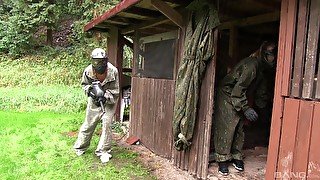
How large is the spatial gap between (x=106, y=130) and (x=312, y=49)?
3346 millimetres

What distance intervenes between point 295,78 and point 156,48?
3.14m

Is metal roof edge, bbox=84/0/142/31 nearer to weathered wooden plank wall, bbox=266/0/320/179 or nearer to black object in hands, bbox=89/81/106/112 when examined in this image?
black object in hands, bbox=89/81/106/112

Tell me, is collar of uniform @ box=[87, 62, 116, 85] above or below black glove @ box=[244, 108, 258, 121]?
above

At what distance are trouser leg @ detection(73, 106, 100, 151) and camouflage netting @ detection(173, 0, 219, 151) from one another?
1478mm

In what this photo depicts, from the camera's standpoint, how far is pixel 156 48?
18.1 feet

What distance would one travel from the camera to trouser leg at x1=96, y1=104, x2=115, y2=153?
16.3ft

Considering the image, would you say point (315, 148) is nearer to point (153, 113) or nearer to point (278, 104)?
point (278, 104)

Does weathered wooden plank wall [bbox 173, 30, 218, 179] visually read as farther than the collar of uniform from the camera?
No

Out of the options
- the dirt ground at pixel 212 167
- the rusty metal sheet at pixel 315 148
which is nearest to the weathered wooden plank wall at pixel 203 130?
the dirt ground at pixel 212 167

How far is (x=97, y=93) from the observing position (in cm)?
465

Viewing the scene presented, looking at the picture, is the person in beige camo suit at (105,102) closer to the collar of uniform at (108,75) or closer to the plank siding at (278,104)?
the collar of uniform at (108,75)

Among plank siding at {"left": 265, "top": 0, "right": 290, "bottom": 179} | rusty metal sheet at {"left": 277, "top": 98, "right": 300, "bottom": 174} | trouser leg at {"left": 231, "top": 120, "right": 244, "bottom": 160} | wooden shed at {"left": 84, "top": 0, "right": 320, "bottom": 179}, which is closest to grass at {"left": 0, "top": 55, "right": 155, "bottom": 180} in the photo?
wooden shed at {"left": 84, "top": 0, "right": 320, "bottom": 179}

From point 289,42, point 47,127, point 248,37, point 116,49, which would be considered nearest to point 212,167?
point 289,42

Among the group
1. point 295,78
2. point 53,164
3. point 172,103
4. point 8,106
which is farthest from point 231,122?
point 8,106
